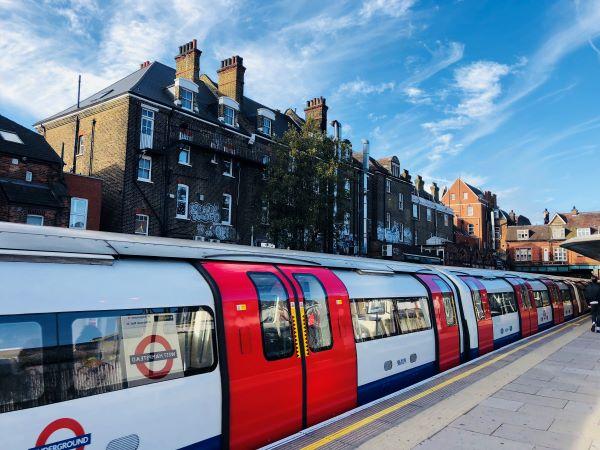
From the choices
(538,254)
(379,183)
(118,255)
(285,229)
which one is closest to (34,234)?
(118,255)

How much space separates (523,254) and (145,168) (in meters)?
64.2

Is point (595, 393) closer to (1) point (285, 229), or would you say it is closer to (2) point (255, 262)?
(2) point (255, 262)

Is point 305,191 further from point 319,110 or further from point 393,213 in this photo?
point 393,213

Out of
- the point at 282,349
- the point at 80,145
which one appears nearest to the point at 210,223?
the point at 80,145

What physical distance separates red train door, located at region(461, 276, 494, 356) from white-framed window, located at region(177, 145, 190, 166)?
17271 mm

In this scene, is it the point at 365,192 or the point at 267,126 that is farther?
the point at 365,192

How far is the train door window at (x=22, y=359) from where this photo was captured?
3338 millimetres

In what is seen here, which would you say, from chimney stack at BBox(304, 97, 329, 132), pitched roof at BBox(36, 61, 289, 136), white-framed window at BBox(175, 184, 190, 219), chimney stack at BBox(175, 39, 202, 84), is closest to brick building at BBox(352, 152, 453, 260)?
chimney stack at BBox(304, 97, 329, 132)

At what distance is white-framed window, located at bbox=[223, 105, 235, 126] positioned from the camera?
27.9 meters

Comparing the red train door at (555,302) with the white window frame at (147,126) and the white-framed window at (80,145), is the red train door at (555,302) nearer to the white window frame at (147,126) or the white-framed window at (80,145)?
the white window frame at (147,126)

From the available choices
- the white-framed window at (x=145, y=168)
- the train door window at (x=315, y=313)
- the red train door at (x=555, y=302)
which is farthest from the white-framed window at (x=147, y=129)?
the red train door at (x=555, y=302)

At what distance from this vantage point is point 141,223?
75.0ft

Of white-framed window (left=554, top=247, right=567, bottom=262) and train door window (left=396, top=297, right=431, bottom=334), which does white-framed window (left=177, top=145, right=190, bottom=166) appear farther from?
white-framed window (left=554, top=247, right=567, bottom=262)

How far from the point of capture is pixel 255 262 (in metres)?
6.02
